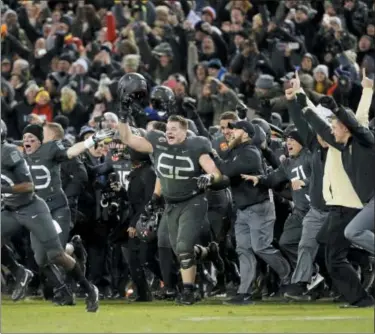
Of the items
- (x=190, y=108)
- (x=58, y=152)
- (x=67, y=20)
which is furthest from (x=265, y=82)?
(x=67, y=20)

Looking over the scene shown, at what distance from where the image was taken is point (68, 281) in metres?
17.4

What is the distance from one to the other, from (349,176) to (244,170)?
217 centimetres

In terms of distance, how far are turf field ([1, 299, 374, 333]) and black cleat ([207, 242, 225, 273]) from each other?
1.59ft

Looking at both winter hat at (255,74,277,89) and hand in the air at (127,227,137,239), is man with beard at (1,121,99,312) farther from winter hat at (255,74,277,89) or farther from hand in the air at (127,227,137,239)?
winter hat at (255,74,277,89)

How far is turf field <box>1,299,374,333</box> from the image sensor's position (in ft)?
41.1

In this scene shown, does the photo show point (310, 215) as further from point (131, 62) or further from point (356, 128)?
point (131, 62)

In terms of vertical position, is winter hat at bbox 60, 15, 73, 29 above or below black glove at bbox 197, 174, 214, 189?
below

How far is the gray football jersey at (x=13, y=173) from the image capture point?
1523 centimetres

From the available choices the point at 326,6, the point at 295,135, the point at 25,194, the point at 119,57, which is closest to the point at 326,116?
the point at 295,135

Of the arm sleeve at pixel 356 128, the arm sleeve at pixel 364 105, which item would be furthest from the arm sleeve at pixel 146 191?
the arm sleeve at pixel 356 128

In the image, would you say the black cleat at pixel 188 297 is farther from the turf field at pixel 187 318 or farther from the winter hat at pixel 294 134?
the winter hat at pixel 294 134

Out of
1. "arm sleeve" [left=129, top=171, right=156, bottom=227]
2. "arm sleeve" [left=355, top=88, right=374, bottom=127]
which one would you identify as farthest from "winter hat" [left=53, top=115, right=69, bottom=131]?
"arm sleeve" [left=355, top=88, right=374, bottom=127]

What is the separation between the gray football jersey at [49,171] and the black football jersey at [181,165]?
3.87 feet

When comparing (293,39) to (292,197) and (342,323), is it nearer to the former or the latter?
(292,197)
